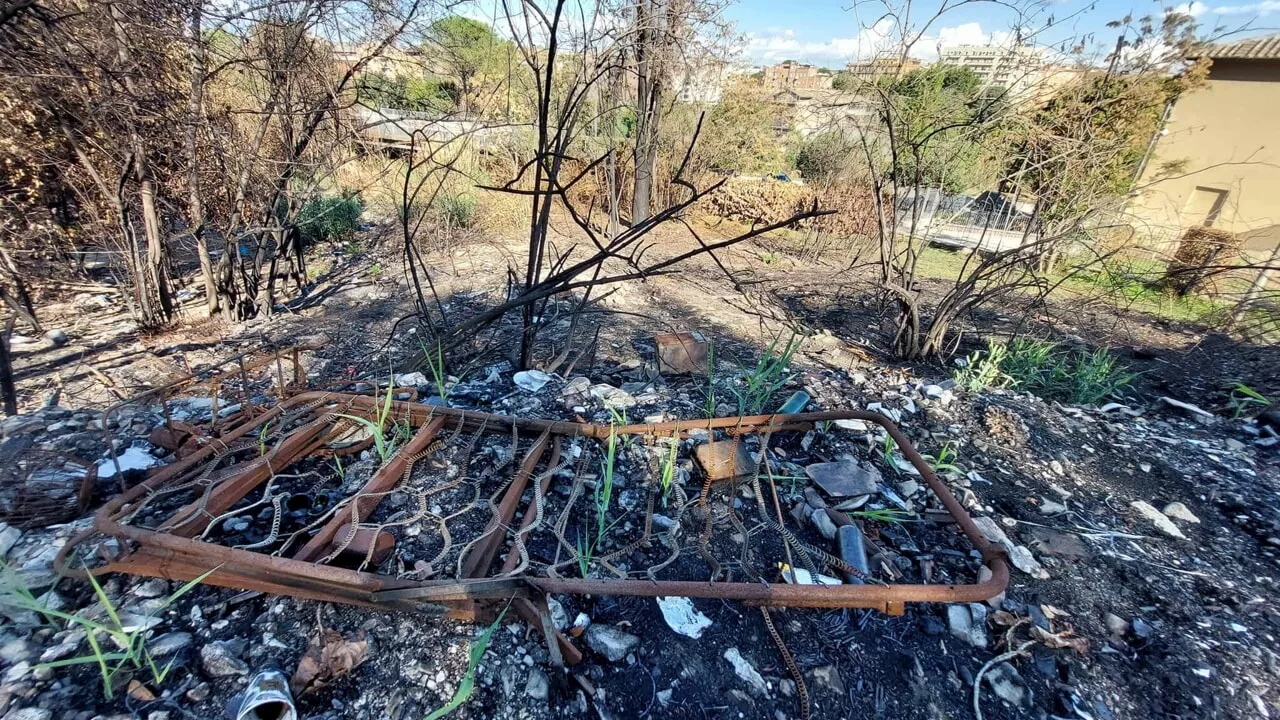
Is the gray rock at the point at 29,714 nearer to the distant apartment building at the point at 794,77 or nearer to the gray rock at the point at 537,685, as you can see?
the gray rock at the point at 537,685

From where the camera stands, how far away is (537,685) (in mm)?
1256

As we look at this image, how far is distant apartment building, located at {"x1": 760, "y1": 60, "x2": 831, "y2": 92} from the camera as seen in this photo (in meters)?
4.93

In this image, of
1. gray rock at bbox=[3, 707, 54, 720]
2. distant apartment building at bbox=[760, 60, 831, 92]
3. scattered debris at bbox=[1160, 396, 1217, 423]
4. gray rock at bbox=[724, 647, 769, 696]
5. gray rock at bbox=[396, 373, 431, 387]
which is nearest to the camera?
gray rock at bbox=[3, 707, 54, 720]

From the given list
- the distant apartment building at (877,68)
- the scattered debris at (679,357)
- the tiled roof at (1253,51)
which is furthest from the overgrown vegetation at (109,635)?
the tiled roof at (1253,51)

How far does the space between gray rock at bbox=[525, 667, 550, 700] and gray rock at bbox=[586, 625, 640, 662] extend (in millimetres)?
153

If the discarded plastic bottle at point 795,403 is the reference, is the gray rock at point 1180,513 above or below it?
below

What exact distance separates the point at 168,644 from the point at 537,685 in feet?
3.14

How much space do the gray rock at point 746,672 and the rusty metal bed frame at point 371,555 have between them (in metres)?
0.18

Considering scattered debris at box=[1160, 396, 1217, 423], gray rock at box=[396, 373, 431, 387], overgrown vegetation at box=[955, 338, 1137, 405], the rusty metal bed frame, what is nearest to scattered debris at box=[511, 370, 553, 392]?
gray rock at box=[396, 373, 431, 387]

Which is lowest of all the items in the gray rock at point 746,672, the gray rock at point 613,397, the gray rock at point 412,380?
the gray rock at point 746,672

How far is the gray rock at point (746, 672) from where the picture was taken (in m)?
1.31

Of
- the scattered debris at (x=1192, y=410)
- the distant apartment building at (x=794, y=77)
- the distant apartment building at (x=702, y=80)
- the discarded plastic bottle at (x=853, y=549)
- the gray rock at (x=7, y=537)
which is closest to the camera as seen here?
the gray rock at (x=7, y=537)

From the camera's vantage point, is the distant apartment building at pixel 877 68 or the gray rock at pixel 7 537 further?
the distant apartment building at pixel 877 68

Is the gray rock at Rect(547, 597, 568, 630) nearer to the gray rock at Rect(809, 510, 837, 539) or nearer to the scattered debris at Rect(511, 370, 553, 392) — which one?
the gray rock at Rect(809, 510, 837, 539)
